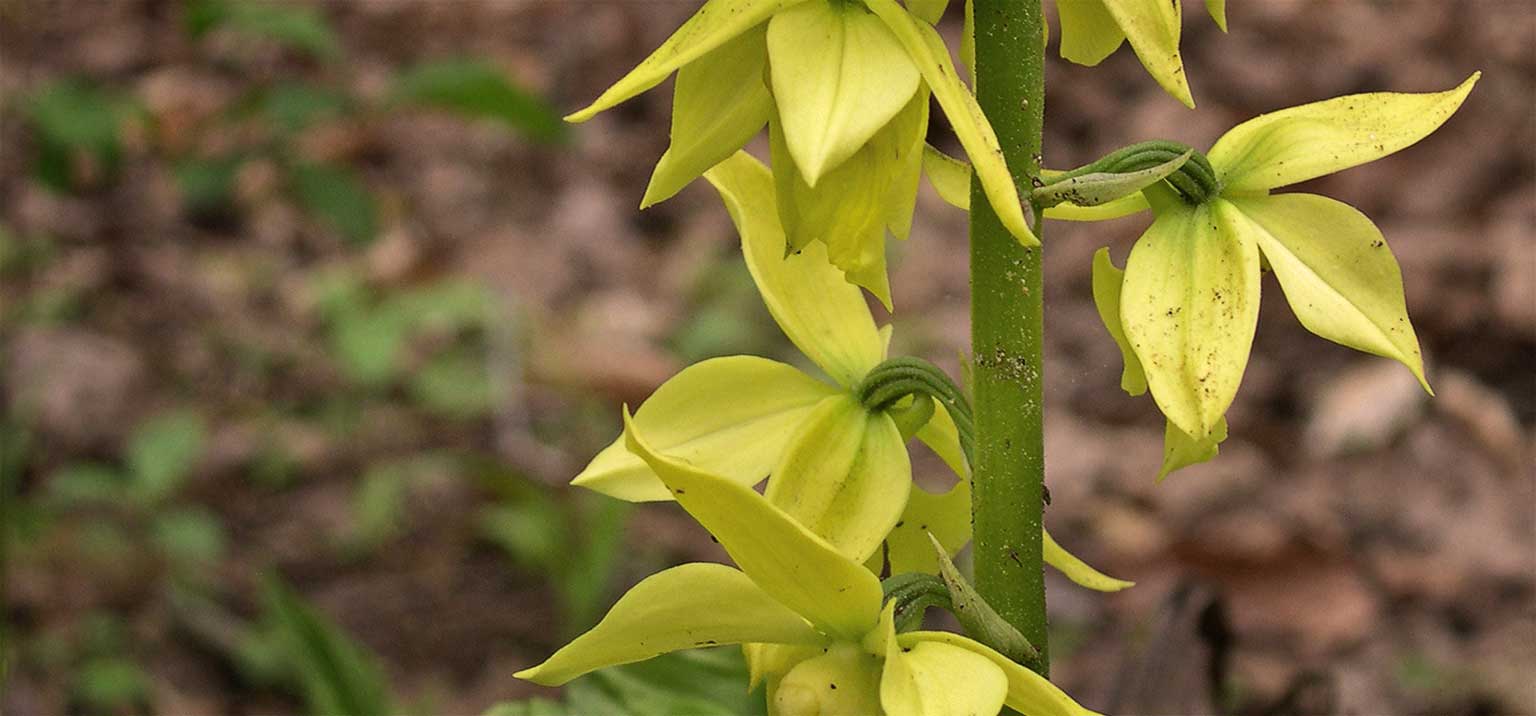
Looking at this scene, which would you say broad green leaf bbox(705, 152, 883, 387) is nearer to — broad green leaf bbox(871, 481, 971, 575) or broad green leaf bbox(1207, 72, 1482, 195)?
broad green leaf bbox(871, 481, 971, 575)

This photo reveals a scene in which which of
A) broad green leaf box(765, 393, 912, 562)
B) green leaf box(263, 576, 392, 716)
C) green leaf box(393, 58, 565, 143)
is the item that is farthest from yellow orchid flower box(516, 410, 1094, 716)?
green leaf box(393, 58, 565, 143)

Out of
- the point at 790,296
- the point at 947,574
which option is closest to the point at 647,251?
the point at 790,296

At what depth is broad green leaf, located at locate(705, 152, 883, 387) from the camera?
61.4 inches

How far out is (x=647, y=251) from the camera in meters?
5.05

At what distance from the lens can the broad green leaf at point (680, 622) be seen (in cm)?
132

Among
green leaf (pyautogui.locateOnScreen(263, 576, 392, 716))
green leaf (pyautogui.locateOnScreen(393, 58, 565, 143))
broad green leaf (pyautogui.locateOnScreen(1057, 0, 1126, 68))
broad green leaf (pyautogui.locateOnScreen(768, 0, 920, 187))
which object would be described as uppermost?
broad green leaf (pyautogui.locateOnScreen(768, 0, 920, 187))

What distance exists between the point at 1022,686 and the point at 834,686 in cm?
16

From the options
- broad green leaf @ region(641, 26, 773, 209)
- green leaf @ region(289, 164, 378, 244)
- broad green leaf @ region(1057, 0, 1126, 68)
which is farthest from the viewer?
green leaf @ region(289, 164, 378, 244)

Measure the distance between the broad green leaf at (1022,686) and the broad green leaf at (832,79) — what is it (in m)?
0.38

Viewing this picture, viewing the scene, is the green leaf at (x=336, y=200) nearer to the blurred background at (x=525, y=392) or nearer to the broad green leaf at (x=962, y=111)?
the blurred background at (x=525, y=392)

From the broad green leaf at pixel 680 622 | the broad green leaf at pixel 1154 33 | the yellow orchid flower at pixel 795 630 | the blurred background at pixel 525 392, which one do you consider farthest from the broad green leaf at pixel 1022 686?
the blurred background at pixel 525 392

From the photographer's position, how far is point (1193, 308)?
1334 millimetres

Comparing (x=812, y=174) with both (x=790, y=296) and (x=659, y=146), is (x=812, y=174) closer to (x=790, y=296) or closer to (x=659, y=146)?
(x=790, y=296)

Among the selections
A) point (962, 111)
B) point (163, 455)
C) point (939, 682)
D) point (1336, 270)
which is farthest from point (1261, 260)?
point (163, 455)
